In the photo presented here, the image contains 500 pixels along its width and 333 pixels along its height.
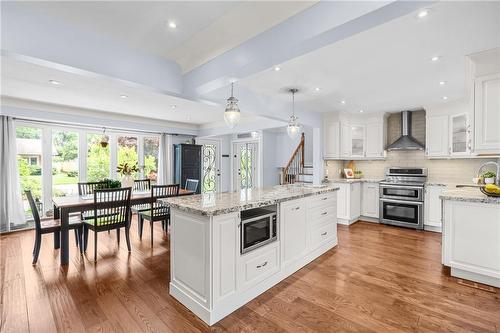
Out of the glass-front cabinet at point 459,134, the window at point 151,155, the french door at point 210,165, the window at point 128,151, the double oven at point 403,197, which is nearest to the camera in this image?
the glass-front cabinet at point 459,134

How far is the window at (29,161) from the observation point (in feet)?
15.8

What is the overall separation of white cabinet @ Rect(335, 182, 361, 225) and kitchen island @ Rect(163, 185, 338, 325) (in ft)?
8.58

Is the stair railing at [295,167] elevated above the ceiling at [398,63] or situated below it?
below

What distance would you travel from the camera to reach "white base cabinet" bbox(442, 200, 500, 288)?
256 centimetres

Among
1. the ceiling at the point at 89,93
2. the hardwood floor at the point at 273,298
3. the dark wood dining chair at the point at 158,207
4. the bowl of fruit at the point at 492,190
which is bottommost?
the hardwood floor at the point at 273,298

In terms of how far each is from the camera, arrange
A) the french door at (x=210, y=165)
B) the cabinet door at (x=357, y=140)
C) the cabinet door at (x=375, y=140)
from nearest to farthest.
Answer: the cabinet door at (x=375, y=140), the cabinet door at (x=357, y=140), the french door at (x=210, y=165)

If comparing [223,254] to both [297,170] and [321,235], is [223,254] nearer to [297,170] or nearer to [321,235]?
[321,235]

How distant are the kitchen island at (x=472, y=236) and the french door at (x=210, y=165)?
246 inches

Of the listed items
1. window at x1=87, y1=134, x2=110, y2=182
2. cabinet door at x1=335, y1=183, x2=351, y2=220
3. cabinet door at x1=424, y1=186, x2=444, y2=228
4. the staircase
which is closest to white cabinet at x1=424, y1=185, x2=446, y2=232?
cabinet door at x1=424, y1=186, x2=444, y2=228

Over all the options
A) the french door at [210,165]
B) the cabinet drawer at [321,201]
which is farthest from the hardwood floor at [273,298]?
the french door at [210,165]

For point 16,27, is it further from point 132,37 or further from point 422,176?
point 422,176

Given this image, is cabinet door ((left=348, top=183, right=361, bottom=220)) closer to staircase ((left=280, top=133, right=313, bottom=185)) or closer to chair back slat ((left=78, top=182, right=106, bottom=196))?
staircase ((left=280, top=133, right=313, bottom=185))

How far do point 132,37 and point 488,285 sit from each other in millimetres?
4471

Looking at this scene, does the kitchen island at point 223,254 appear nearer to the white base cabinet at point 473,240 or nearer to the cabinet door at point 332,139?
the white base cabinet at point 473,240
